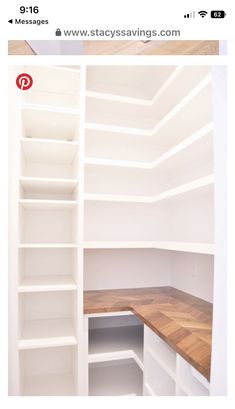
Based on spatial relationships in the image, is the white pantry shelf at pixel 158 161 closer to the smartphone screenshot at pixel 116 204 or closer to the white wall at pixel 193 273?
the smartphone screenshot at pixel 116 204

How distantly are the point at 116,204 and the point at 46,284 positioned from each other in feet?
2.33

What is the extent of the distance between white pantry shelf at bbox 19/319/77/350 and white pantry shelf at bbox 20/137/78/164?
89cm

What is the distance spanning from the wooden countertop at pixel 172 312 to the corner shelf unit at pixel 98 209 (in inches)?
3.8

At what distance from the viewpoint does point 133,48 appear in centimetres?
61

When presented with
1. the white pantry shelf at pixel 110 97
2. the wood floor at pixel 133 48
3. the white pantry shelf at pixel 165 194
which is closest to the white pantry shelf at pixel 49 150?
the white pantry shelf at pixel 165 194

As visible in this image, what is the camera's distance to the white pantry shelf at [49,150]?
117 centimetres

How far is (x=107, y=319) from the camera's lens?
65.3 inches

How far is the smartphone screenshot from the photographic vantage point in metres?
0.51

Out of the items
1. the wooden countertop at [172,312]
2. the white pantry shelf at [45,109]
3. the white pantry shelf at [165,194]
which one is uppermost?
the white pantry shelf at [45,109]
